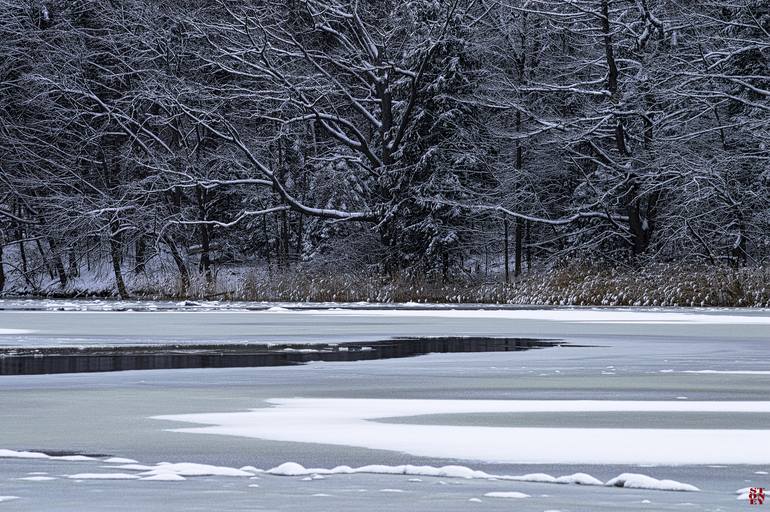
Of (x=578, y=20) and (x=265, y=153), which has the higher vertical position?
(x=578, y=20)

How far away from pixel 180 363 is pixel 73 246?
35.3 meters

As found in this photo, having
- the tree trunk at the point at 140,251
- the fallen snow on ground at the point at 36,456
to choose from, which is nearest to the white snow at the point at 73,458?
the fallen snow on ground at the point at 36,456

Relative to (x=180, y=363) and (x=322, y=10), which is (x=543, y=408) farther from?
(x=322, y=10)

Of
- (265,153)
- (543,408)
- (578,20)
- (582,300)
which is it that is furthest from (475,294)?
(543,408)

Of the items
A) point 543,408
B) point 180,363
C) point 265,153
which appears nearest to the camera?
point 543,408

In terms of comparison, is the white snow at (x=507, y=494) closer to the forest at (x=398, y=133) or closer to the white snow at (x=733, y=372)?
the white snow at (x=733, y=372)

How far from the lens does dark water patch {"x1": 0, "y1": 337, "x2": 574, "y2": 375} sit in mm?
13953

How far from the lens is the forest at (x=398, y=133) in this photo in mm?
39531

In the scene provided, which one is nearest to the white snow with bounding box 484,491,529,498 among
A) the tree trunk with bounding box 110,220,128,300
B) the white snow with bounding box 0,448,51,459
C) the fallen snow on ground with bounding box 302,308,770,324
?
the white snow with bounding box 0,448,51,459

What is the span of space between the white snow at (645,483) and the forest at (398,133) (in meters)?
28.9

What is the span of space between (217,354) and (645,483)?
9.95 meters

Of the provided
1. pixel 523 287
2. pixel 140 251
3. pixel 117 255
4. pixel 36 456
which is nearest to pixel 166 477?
pixel 36 456

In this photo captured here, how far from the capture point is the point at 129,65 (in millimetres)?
47719

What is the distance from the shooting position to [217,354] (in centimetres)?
1584
